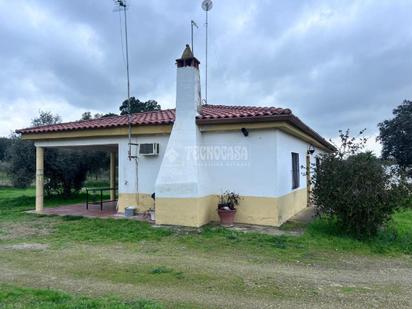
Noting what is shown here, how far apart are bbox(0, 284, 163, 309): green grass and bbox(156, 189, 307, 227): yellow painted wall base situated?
497cm

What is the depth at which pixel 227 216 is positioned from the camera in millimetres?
8984

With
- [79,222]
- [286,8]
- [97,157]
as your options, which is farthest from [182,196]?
[97,157]

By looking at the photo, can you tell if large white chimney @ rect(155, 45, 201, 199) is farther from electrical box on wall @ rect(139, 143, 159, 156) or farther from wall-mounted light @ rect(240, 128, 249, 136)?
wall-mounted light @ rect(240, 128, 249, 136)

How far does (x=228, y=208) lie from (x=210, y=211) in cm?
90

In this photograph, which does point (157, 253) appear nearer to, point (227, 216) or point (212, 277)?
point (212, 277)

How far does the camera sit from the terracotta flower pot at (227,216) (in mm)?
8953

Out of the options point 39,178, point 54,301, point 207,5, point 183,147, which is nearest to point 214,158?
point 183,147

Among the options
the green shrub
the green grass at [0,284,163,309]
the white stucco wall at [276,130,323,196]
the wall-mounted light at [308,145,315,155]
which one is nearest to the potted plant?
the white stucco wall at [276,130,323,196]

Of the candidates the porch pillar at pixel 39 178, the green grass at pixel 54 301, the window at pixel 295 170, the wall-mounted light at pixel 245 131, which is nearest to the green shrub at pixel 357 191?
the wall-mounted light at pixel 245 131

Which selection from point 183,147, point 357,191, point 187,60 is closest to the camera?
point 357,191

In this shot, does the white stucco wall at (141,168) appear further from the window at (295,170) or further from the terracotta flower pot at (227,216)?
the window at (295,170)

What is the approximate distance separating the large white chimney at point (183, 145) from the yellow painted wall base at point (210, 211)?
0.27 m

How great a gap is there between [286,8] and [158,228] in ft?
27.4

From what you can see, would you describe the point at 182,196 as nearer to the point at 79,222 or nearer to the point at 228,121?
the point at 228,121
